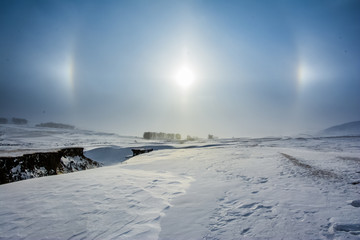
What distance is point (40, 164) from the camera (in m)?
9.75

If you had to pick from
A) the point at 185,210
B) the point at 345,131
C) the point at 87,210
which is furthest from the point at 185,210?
the point at 345,131

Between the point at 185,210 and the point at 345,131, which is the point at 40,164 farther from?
the point at 345,131

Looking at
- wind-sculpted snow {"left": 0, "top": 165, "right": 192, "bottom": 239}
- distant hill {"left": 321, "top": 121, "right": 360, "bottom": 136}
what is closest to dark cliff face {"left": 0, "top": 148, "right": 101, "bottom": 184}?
wind-sculpted snow {"left": 0, "top": 165, "right": 192, "bottom": 239}

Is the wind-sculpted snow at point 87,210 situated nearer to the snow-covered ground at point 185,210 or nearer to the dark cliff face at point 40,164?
the snow-covered ground at point 185,210

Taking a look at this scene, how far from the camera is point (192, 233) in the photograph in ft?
8.60

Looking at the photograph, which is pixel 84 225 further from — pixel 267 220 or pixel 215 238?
pixel 267 220

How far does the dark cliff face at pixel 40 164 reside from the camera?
786 cm

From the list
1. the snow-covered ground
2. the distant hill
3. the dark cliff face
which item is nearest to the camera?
the snow-covered ground

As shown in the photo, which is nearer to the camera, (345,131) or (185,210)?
(185,210)

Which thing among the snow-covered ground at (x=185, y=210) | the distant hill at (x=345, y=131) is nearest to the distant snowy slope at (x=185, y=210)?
the snow-covered ground at (x=185, y=210)

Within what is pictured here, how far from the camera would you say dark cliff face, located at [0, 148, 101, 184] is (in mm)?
7855

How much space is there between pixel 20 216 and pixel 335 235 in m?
4.92

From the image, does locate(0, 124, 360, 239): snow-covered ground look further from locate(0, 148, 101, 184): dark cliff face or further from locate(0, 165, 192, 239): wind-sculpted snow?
locate(0, 148, 101, 184): dark cliff face

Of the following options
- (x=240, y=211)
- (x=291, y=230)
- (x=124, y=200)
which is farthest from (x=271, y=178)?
(x=124, y=200)
